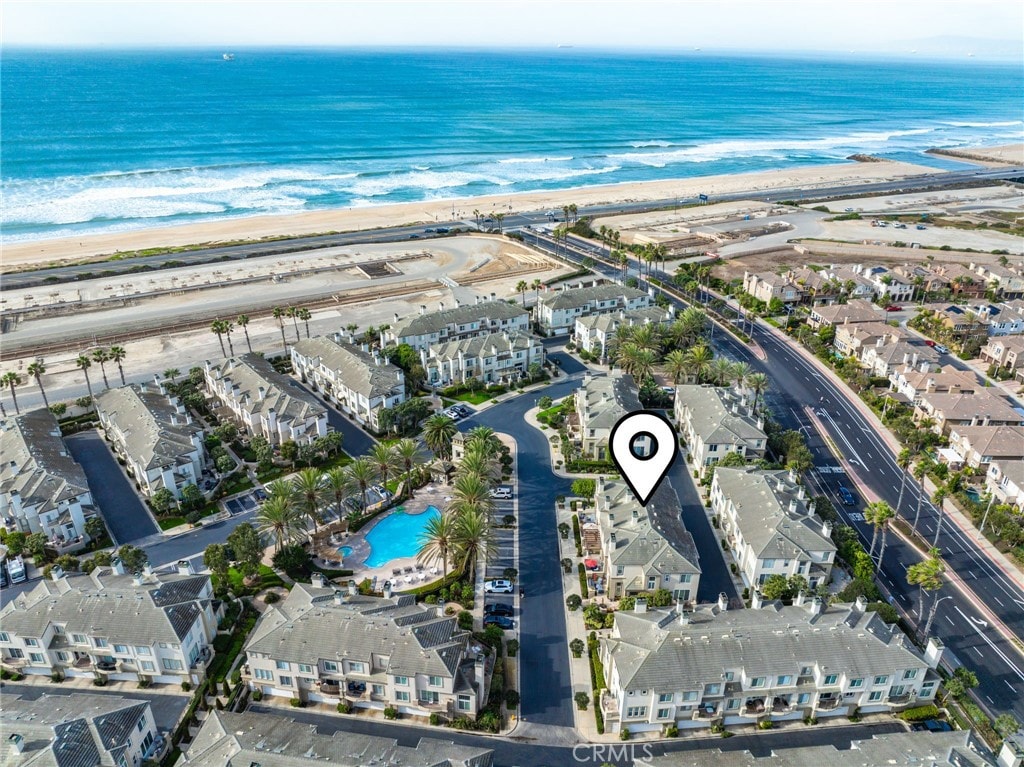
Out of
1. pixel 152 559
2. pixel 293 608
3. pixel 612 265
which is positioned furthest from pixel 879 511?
pixel 612 265

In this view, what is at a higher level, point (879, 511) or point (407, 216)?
point (407, 216)

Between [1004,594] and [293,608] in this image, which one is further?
[1004,594]

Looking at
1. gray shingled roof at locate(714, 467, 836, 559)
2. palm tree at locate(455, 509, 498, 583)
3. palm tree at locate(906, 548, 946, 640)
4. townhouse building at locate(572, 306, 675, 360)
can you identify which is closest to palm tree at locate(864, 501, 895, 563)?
gray shingled roof at locate(714, 467, 836, 559)

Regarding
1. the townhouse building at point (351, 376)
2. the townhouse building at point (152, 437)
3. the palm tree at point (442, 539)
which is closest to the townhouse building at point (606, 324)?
the townhouse building at point (351, 376)

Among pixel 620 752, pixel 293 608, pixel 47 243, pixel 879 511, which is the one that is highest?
pixel 47 243

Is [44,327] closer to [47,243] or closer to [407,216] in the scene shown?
[47,243]

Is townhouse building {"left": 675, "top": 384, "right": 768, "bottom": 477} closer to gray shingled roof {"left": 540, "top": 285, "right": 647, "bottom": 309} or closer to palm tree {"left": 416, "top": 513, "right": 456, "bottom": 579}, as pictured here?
palm tree {"left": 416, "top": 513, "right": 456, "bottom": 579}

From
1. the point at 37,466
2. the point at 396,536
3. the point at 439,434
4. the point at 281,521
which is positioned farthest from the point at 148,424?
the point at 439,434

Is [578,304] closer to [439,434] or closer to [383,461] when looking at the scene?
[439,434]
